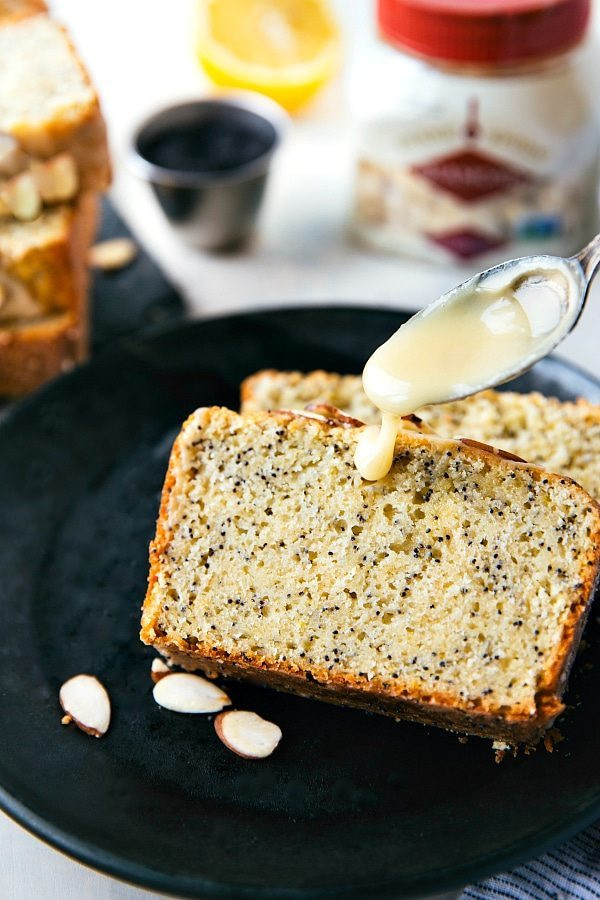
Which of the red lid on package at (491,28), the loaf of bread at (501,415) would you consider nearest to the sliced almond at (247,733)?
the loaf of bread at (501,415)

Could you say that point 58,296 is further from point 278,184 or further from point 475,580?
point 475,580

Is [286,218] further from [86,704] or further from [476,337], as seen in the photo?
[86,704]

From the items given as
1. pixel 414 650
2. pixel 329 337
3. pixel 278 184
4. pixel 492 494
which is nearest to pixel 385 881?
pixel 414 650

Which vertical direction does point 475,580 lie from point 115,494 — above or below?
above

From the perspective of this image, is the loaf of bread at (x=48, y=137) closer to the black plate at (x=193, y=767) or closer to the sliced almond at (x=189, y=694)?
the black plate at (x=193, y=767)

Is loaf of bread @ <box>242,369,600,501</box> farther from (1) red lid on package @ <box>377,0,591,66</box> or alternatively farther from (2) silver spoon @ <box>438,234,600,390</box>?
(1) red lid on package @ <box>377,0,591,66</box>

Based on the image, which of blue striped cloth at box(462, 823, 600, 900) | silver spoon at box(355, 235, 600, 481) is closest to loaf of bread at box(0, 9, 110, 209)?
silver spoon at box(355, 235, 600, 481)
